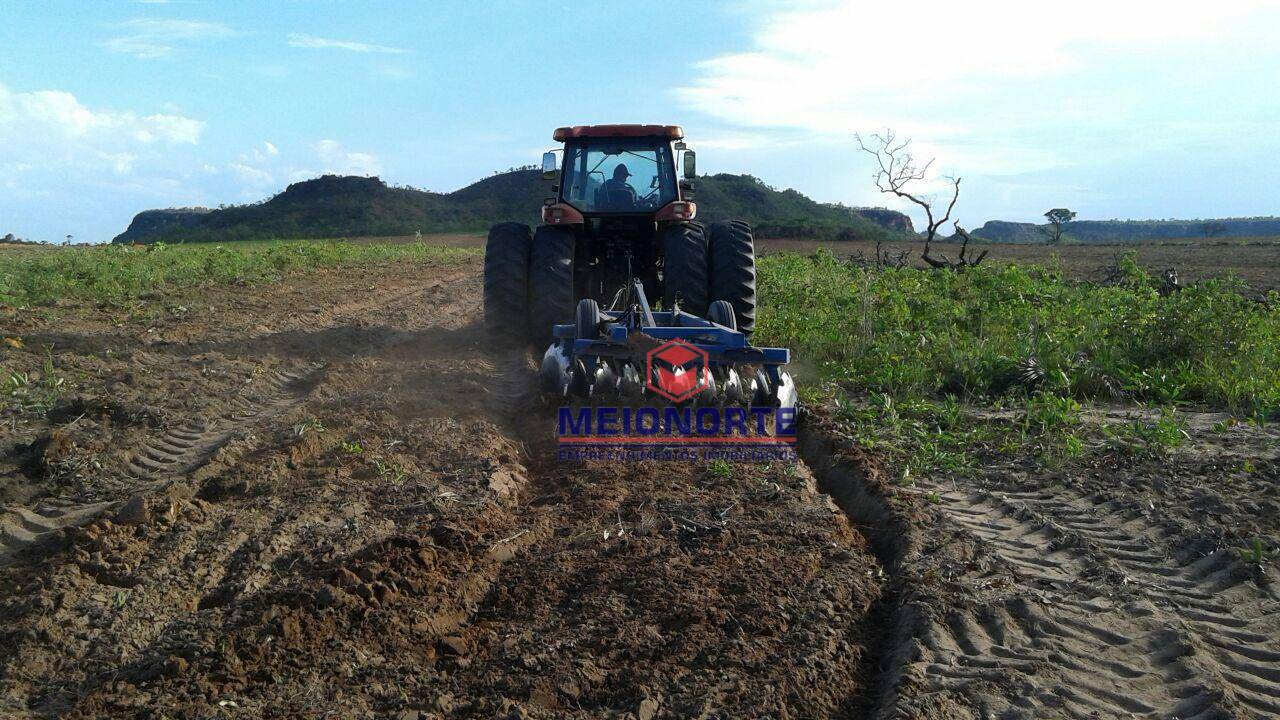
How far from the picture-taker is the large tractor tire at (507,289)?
27.1 feet

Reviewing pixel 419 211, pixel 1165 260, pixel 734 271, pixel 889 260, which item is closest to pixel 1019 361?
pixel 734 271

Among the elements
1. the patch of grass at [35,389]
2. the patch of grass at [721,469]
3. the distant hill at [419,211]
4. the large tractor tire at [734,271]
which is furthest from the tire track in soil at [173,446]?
the distant hill at [419,211]

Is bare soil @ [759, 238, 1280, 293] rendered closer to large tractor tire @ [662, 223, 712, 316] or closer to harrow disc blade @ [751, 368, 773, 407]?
large tractor tire @ [662, 223, 712, 316]

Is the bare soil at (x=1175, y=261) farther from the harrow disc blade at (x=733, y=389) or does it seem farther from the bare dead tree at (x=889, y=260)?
the harrow disc blade at (x=733, y=389)

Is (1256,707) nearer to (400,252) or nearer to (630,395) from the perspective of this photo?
(630,395)

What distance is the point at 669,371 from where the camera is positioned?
5.66 meters

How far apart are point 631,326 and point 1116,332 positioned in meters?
4.77

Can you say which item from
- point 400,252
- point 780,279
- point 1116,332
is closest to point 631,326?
point 1116,332

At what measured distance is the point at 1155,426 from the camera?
5609mm

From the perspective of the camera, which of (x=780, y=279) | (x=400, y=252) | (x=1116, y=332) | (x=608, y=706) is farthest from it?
(x=400, y=252)

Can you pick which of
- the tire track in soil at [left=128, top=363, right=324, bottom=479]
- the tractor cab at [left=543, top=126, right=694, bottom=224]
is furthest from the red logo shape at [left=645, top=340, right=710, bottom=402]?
the tractor cab at [left=543, top=126, right=694, bottom=224]

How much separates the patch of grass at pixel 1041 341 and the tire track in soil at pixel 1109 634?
9.41ft

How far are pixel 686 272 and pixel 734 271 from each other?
0.45 metres

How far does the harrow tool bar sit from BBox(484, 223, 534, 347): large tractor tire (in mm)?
2318
